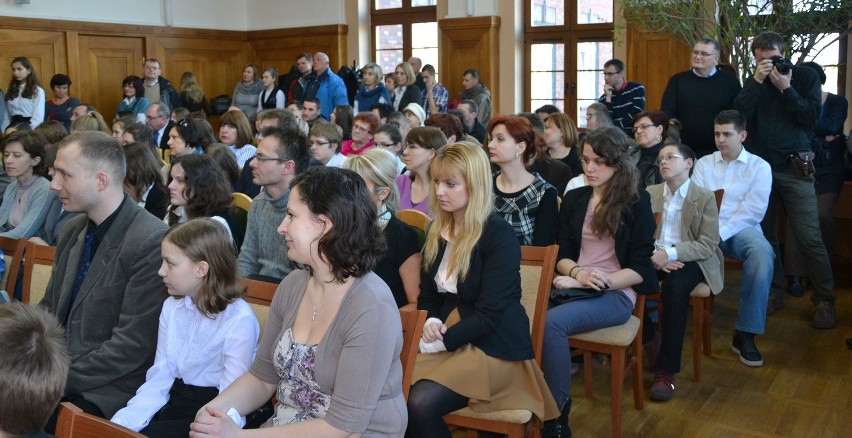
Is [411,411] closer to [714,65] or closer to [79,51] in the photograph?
[714,65]

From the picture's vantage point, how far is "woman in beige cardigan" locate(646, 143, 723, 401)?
12.9 ft

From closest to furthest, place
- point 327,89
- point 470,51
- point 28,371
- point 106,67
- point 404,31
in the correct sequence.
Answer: point 28,371 → point 327,89 → point 470,51 → point 106,67 → point 404,31

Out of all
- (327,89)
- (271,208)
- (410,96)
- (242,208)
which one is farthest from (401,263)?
(327,89)

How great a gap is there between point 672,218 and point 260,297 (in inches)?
93.1

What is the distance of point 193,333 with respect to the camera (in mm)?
2521

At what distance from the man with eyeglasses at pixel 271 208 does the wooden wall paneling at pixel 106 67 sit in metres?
8.88

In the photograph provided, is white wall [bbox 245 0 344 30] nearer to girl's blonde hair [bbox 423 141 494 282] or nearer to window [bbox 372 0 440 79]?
window [bbox 372 0 440 79]

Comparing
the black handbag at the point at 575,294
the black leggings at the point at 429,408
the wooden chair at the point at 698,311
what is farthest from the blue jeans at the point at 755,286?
the black leggings at the point at 429,408

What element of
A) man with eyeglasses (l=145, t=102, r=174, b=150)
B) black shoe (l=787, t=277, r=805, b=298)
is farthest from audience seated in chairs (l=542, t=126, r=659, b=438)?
man with eyeglasses (l=145, t=102, r=174, b=150)

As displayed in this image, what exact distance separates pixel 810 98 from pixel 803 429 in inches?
92.8

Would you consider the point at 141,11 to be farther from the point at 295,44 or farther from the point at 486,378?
the point at 486,378

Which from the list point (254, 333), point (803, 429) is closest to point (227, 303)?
Answer: point (254, 333)

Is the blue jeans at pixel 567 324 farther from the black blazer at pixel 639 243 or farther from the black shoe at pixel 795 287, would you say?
the black shoe at pixel 795 287

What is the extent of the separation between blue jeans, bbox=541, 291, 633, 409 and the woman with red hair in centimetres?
38
